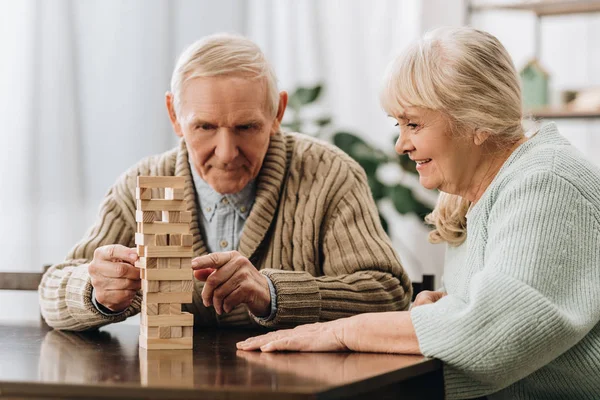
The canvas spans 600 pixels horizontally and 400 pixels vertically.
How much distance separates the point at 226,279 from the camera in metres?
1.73

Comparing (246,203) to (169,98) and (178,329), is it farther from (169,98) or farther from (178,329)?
(178,329)

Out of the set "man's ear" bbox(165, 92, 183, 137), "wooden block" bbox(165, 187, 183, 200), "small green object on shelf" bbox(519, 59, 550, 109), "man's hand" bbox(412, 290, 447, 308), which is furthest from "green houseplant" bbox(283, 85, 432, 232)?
"wooden block" bbox(165, 187, 183, 200)

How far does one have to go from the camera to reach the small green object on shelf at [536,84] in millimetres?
3678

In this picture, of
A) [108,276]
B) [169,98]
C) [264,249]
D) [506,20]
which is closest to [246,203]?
[264,249]

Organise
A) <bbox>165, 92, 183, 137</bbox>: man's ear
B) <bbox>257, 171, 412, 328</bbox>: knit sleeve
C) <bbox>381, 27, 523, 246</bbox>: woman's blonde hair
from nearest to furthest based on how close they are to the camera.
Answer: <bbox>381, 27, 523, 246</bbox>: woman's blonde hair, <bbox>257, 171, 412, 328</bbox>: knit sleeve, <bbox>165, 92, 183, 137</bbox>: man's ear

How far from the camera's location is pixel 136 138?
3.34 meters

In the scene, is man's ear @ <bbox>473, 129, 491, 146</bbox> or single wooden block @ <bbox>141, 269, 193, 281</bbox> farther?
man's ear @ <bbox>473, 129, 491, 146</bbox>

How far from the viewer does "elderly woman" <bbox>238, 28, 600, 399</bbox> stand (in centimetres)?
141

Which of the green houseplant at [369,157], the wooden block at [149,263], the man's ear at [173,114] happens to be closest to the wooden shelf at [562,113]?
the green houseplant at [369,157]

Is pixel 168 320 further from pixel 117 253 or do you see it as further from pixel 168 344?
pixel 117 253

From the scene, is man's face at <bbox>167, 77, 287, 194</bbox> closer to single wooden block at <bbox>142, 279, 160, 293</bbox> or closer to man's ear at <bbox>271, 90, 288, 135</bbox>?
man's ear at <bbox>271, 90, 288, 135</bbox>

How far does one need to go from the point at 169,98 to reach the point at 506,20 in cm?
235

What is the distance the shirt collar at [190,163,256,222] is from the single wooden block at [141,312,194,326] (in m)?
0.60

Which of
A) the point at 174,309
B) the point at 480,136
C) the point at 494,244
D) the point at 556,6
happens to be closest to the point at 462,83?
the point at 480,136
